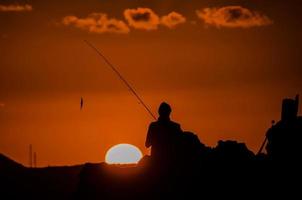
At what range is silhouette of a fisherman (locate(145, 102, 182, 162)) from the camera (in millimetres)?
15984

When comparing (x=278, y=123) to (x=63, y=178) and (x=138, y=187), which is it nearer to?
(x=138, y=187)

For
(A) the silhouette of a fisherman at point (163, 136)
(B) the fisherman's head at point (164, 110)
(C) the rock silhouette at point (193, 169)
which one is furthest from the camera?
(B) the fisherman's head at point (164, 110)

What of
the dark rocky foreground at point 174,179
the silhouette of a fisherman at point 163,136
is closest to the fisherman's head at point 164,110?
the silhouette of a fisherman at point 163,136

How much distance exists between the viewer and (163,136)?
16203 millimetres

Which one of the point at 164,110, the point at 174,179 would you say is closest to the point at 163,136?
the point at 164,110

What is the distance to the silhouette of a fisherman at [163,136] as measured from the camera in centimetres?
1598

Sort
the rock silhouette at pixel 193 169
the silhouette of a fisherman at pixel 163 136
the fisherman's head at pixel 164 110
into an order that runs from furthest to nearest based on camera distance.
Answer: the fisherman's head at pixel 164 110 → the silhouette of a fisherman at pixel 163 136 → the rock silhouette at pixel 193 169

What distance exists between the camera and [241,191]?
48.5ft

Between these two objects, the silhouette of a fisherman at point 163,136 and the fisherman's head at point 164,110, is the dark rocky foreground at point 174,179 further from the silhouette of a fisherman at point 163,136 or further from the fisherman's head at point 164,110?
the fisherman's head at point 164,110

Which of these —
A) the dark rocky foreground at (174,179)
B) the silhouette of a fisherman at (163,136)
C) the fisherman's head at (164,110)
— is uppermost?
the fisherman's head at (164,110)

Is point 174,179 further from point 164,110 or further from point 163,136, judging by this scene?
point 164,110

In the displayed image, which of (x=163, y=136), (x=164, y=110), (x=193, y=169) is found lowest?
(x=193, y=169)

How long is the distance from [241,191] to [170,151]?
6.33 feet

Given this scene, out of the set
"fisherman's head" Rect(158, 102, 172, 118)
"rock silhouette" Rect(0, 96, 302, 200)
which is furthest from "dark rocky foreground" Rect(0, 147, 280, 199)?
"fisherman's head" Rect(158, 102, 172, 118)
